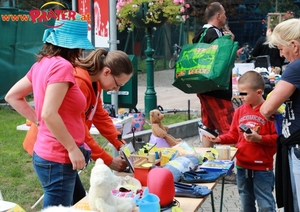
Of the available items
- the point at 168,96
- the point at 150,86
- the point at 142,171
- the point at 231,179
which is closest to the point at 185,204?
the point at 142,171

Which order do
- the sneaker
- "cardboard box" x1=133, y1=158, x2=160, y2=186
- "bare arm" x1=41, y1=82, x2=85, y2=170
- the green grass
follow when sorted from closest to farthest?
"bare arm" x1=41, y1=82, x2=85, y2=170
"cardboard box" x1=133, y1=158, x2=160, y2=186
the green grass
the sneaker

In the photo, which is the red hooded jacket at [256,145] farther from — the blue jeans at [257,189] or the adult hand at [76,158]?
the adult hand at [76,158]

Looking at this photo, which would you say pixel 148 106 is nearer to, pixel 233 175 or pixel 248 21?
pixel 233 175

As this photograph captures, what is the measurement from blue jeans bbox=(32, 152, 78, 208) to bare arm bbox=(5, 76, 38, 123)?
43 centimetres

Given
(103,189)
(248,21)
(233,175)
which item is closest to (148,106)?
(233,175)

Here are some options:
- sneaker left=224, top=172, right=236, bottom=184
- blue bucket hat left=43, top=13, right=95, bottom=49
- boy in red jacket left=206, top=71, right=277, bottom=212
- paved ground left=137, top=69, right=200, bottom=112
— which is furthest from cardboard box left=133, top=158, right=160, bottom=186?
paved ground left=137, top=69, right=200, bottom=112

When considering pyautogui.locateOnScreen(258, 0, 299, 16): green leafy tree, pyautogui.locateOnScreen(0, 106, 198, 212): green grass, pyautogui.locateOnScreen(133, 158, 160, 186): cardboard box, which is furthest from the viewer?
pyautogui.locateOnScreen(258, 0, 299, 16): green leafy tree

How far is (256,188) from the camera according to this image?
414 centimetres

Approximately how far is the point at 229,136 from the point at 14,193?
268 centimetres

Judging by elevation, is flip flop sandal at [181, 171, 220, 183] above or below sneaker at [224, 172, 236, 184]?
above

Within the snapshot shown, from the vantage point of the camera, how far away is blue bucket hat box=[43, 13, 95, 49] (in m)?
2.96

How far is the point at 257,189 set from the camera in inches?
163

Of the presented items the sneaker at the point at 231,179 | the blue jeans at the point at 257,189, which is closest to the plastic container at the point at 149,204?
the blue jeans at the point at 257,189

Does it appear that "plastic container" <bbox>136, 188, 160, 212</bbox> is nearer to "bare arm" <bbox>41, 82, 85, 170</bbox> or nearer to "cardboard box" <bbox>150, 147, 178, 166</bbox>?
"bare arm" <bbox>41, 82, 85, 170</bbox>
